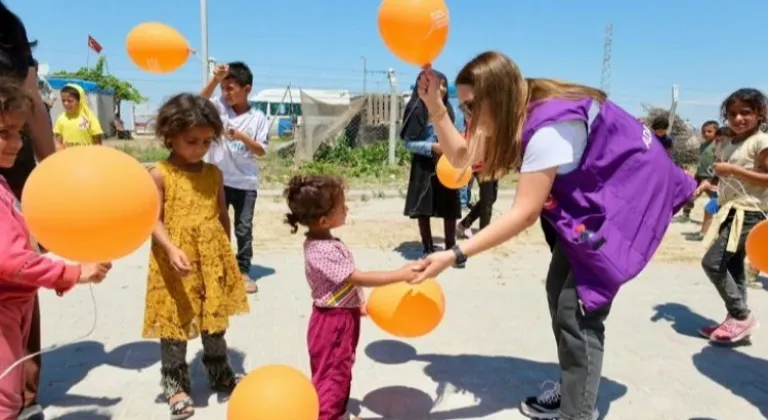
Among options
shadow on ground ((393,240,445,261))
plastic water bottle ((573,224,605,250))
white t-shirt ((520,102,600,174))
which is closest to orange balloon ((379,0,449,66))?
white t-shirt ((520,102,600,174))

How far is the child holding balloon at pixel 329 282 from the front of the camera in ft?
9.02

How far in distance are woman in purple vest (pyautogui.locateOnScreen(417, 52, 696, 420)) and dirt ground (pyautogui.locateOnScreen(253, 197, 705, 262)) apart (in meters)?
4.29

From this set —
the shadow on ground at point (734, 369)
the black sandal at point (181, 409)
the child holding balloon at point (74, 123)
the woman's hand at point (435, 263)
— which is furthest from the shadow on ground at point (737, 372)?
A: the child holding balloon at point (74, 123)

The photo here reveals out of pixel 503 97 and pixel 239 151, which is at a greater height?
pixel 503 97

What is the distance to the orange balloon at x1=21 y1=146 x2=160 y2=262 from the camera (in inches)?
74.2

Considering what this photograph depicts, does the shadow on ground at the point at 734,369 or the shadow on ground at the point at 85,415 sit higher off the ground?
the shadow on ground at the point at 85,415

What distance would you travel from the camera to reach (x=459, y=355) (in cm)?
406

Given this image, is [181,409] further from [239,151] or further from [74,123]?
[74,123]

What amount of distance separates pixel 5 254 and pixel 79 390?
168 centimetres

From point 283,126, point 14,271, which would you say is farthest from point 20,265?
point 283,126

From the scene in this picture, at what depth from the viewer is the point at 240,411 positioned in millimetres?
2396

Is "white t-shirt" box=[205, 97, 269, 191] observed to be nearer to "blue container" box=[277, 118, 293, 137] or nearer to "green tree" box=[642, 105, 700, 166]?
"green tree" box=[642, 105, 700, 166]

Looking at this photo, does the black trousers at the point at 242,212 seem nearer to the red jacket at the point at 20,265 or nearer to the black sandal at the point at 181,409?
the black sandal at the point at 181,409

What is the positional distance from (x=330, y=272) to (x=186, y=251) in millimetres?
759
